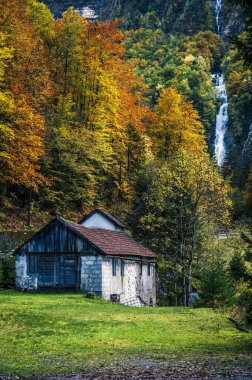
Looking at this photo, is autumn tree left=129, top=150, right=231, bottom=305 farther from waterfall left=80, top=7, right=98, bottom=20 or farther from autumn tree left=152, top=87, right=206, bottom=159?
waterfall left=80, top=7, right=98, bottom=20

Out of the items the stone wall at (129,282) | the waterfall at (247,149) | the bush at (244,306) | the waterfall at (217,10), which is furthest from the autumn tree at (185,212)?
the waterfall at (217,10)

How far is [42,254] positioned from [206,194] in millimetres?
12447

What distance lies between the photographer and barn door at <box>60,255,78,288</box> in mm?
35156

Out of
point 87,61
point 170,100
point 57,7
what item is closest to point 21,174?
point 87,61

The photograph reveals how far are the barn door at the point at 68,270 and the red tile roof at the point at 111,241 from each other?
65.9 inches

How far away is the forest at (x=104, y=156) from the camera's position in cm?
4009

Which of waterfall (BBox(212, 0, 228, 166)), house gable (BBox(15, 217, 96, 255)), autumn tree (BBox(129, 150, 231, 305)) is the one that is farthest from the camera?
waterfall (BBox(212, 0, 228, 166))

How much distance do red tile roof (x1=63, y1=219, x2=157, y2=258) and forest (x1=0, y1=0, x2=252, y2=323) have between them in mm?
2766

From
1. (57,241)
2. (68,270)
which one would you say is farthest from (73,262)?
(57,241)

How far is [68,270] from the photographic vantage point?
3531cm

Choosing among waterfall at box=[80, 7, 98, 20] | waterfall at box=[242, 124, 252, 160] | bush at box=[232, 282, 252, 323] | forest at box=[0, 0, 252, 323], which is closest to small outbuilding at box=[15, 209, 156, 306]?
forest at box=[0, 0, 252, 323]

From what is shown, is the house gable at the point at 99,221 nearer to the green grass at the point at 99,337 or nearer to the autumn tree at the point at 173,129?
the green grass at the point at 99,337

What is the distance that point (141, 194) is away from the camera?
48.4m

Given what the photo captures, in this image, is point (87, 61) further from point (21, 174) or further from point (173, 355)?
point (173, 355)
